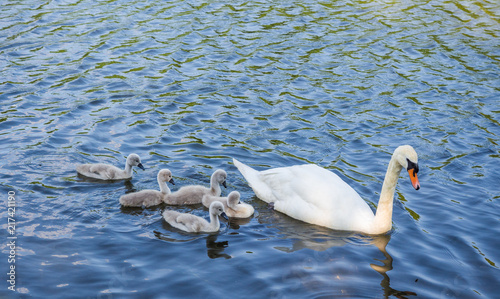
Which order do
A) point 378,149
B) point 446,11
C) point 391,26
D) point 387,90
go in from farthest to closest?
point 446,11
point 391,26
point 387,90
point 378,149

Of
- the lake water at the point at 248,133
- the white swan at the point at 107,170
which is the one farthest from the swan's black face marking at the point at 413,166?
the white swan at the point at 107,170

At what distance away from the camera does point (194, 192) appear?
34.3ft

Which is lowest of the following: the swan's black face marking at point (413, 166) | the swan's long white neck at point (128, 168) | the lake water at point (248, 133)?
the lake water at point (248, 133)

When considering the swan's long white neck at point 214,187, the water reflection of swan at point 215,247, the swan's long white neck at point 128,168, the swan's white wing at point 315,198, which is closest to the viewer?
the water reflection of swan at point 215,247

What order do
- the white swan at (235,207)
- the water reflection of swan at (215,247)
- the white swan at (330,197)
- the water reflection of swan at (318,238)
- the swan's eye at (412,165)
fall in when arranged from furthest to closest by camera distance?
the white swan at (235,207)
the white swan at (330,197)
the swan's eye at (412,165)
the water reflection of swan at (318,238)
the water reflection of swan at (215,247)

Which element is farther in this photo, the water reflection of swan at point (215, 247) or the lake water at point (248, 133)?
the water reflection of swan at point (215, 247)

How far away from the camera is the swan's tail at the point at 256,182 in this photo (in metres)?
10.8

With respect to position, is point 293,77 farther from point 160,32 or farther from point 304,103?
point 160,32

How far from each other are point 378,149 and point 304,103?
2.58 metres

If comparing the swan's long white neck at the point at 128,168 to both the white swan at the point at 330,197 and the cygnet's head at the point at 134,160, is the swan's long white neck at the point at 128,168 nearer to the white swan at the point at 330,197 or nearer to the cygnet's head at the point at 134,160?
the cygnet's head at the point at 134,160

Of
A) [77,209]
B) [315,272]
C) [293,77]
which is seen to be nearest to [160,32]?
[293,77]

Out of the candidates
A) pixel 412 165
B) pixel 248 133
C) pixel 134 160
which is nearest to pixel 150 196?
pixel 134 160

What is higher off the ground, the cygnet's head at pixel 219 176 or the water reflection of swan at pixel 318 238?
the cygnet's head at pixel 219 176

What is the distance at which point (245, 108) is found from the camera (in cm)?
1442
